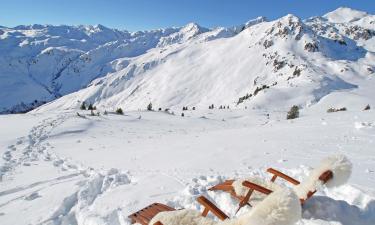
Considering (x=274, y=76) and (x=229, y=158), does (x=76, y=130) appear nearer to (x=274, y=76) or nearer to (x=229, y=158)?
(x=229, y=158)

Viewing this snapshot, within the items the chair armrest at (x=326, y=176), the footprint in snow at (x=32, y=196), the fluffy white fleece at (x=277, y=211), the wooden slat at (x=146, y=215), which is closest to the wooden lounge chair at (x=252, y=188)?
the chair armrest at (x=326, y=176)

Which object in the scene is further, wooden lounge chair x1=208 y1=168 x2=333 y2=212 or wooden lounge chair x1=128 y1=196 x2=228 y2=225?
wooden lounge chair x1=208 y1=168 x2=333 y2=212

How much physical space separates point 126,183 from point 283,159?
219 inches

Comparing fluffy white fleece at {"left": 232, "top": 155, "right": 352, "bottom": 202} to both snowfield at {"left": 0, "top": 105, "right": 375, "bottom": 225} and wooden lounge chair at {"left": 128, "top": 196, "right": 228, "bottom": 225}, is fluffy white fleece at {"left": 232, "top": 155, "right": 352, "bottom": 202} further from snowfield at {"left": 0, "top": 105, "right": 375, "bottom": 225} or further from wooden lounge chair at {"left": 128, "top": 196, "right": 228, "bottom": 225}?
wooden lounge chair at {"left": 128, "top": 196, "right": 228, "bottom": 225}

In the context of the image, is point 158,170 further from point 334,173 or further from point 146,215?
point 334,173

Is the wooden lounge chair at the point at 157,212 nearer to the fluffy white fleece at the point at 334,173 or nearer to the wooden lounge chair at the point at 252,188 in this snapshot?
the wooden lounge chair at the point at 252,188

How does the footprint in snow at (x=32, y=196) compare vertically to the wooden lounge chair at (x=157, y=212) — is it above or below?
below

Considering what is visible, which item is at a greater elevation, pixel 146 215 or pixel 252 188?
pixel 252 188

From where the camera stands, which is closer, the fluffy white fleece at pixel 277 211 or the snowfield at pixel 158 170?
the fluffy white fleece at pixel 277 211

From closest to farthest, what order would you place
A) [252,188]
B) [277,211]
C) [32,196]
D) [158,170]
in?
1. [277,211]
2. [252,188]
3. [32,196]
4. [158,170]

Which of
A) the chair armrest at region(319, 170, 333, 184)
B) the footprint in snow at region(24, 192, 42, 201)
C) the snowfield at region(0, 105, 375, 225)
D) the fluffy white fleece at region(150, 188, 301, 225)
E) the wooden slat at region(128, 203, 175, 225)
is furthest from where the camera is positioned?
the footprint in snow at region(24, 192, 42, 201)

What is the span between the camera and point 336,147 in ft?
51.2

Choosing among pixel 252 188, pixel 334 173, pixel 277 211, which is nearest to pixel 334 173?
pixel 334 173

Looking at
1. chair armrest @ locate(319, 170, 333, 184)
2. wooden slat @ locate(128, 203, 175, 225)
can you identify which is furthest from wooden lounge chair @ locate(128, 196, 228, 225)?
chair armrest @ locate(319, 170, 333, 184)
